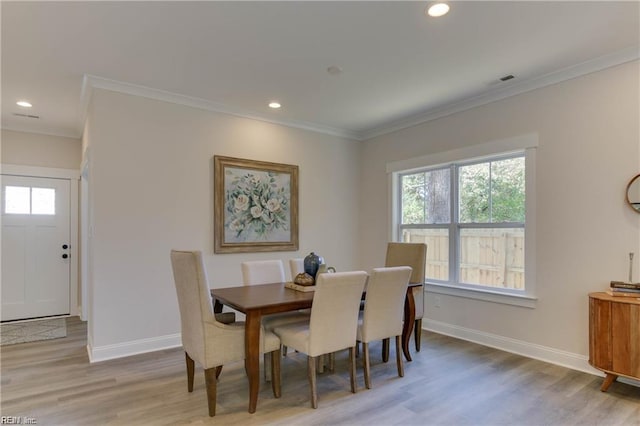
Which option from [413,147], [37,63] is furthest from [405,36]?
[37,63]

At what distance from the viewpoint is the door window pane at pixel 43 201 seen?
16.4 ft

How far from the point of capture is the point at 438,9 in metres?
2.29

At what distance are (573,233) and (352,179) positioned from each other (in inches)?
115

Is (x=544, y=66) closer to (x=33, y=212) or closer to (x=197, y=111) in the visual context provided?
(x=197, y=111)

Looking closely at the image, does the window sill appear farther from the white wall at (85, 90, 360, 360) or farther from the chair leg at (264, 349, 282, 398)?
the chair leg at (264, 349, 282, 398)

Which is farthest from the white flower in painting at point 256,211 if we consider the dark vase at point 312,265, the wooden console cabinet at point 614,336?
the wooden console cabinet at point 614,336

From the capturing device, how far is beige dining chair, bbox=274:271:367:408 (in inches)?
96.7

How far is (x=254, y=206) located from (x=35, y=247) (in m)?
3.21

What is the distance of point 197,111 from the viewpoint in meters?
4.01

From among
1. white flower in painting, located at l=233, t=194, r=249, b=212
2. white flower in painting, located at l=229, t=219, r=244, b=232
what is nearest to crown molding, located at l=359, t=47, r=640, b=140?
white flower in painting, located at l=233, t=194, r=249, b=212

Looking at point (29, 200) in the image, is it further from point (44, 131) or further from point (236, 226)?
point (236, 226)

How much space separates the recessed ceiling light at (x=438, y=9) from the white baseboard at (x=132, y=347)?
3.74 m

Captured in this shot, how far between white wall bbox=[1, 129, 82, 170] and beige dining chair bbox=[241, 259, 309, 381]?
11.9ft

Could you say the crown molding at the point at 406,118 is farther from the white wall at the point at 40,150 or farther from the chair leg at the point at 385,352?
the chair leg at the point at 385,352
